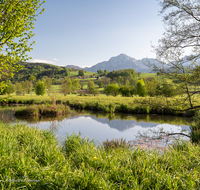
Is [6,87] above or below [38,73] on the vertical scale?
below

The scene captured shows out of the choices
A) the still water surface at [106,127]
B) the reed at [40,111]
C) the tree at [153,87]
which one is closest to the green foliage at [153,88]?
the tree at [153,87]

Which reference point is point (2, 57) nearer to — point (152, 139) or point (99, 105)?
point (152, 139)

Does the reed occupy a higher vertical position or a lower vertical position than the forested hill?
lower

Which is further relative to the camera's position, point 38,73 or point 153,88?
point 38,73

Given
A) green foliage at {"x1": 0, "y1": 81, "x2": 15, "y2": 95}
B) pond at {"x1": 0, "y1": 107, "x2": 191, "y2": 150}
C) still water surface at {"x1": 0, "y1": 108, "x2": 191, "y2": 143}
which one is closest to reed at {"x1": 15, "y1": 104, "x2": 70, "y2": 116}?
still water surface at {"x1": 0, "y1": 108, "x2": 191, "y2": 143}

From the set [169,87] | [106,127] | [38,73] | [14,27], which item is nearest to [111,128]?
[106,127]

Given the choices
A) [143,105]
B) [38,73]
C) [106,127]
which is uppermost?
[38,73]

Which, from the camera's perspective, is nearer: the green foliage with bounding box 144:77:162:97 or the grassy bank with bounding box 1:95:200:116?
the grassy bank with bounding box 1:95:200:116

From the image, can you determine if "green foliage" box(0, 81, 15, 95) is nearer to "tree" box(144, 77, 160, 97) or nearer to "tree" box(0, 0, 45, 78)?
"tree" box(0, 0, 45, 78)

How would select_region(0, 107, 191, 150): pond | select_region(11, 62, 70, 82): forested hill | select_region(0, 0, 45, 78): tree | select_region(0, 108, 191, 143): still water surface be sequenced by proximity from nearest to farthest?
select_region(0, 0, 45, 78): tree
select_region(0, 107, 191, 150): pond
select_region(0, 108, 191, 143): still water surface
select_region(11, 62, 70, 82): forested hill

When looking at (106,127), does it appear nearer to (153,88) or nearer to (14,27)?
(153,88)

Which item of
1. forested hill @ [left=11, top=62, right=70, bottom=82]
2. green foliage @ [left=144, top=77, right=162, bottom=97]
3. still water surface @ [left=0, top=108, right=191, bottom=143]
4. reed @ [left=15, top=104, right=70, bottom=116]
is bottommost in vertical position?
still water surface @ [left=0, top=108, right=191, bottom=143]

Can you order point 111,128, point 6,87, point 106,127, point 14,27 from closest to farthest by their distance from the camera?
point 14,27 < point 111,128 < point 106,127 < point 6,87

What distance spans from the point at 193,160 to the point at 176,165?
1.98ft
